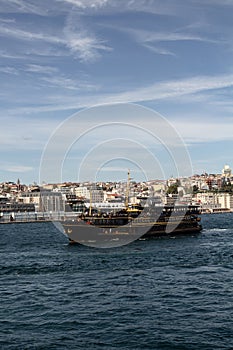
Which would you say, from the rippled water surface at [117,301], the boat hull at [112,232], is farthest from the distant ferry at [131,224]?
the rippled water surface at [117,301]

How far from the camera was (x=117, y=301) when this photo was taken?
994 inches

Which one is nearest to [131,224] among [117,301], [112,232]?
[112,232]

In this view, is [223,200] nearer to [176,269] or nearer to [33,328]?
[176,269]

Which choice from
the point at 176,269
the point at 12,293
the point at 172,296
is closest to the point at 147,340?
the point at 172,296

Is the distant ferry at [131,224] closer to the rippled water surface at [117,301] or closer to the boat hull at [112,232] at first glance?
the boat hull at [112,232]

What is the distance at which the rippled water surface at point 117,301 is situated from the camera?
61.7ft

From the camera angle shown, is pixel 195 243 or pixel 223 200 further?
pixel 223 200


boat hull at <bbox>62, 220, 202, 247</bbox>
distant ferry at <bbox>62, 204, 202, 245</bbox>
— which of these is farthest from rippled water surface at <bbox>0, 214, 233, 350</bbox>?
distant ferry at <bbox>62, 204, 202, 245</bbox>

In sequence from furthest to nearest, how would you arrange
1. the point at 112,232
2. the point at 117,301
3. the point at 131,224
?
1. the point at 131,224
2. the point at 112,232
3. the point at 117,301

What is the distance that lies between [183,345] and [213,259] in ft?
76.4

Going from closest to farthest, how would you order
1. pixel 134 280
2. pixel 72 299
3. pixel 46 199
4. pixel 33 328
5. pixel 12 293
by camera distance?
pixel 33 328 < pixel 72 299 < pixel 12 293 < pixel 134 280 < pixel 46 199

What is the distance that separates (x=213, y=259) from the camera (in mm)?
40312

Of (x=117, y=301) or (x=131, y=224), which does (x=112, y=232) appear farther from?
(x=117, y=301)

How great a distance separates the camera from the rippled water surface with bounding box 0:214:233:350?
18797 millimetres
